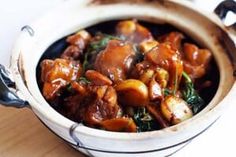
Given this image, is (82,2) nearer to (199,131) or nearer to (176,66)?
(176,66)

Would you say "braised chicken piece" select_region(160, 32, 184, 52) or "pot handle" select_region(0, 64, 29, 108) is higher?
"braised chicken piece" select_region(160, 32, 184, 52)

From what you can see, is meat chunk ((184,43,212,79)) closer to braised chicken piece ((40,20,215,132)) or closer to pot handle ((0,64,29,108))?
braised chicken piece ((40,20,215,132))

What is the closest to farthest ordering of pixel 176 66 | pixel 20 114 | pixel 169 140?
pixel 169 140 < pixel 176 66 < pixel 20 114

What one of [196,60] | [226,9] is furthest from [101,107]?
[226,9]

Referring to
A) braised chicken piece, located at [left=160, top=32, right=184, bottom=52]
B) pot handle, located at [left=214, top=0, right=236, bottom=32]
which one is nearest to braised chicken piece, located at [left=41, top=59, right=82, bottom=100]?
braised chicken piece, located at [left=160, top=32, right=184, bottom=52]

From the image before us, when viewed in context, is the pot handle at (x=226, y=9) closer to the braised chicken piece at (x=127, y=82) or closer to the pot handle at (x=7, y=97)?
the braised chicken piece at (x=127, y=82)

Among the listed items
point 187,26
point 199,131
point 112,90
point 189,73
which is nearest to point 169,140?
point 199,131

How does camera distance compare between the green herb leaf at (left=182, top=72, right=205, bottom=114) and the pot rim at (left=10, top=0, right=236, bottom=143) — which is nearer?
the pot rim at (left=10, top=0, right=236, bottom=143)

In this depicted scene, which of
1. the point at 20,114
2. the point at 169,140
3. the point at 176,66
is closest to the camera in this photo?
the point at 169,140
